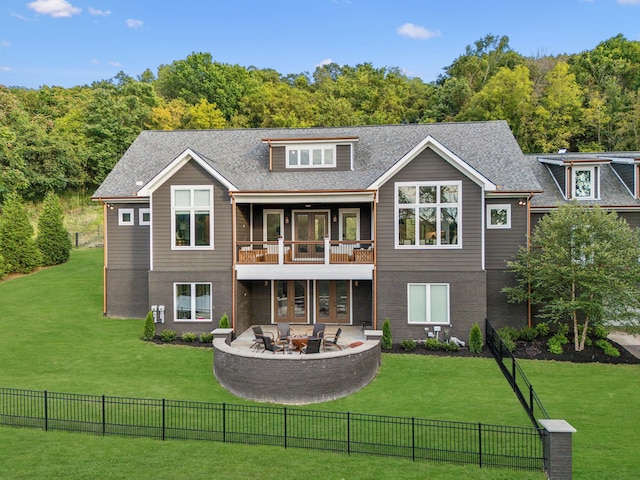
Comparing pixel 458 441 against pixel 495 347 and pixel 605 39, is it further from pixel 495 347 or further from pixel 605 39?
pixel 605 39

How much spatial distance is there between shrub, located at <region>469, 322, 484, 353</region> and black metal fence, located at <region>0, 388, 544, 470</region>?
19.3 ft

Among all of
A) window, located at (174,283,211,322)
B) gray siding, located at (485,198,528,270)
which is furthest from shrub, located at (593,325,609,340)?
window, located at (174,283,211,322)

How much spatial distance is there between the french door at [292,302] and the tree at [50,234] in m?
19.0

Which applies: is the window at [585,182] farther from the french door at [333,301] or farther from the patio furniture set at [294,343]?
the patio furniture set at [294,343]

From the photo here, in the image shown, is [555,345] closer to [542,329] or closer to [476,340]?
[542,329]

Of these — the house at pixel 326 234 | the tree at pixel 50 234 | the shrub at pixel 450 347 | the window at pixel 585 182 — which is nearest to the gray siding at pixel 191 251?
the house at pixel 326 234

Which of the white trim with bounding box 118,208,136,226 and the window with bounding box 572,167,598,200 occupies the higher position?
the window with bounding box 572,167,598,200

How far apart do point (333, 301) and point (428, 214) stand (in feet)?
18.3

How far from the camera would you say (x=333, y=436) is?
34.0 ft

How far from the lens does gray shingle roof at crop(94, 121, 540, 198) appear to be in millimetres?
19234

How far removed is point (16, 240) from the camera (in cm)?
2853

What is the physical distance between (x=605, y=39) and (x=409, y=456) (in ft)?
182

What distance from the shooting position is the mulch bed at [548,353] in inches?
627

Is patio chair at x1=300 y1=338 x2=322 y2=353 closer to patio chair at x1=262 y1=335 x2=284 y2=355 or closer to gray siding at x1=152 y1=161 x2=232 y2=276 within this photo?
patio chair at x1=262 y1=335 x2=284 y2=355
